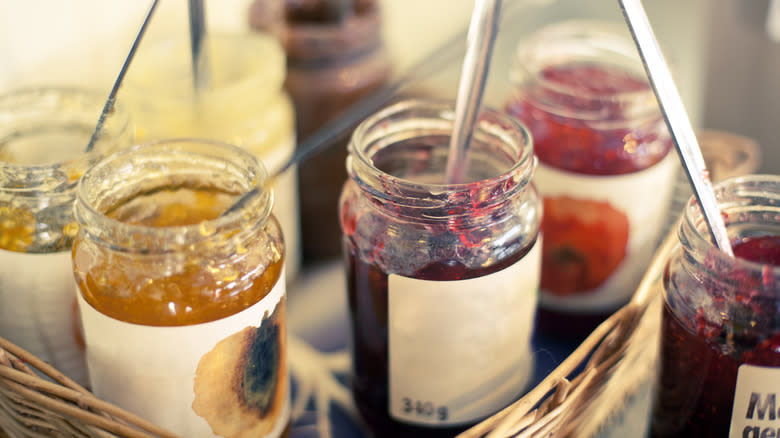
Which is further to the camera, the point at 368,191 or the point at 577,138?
the point at 577,138

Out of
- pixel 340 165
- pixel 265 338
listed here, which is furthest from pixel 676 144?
pixel 340 165

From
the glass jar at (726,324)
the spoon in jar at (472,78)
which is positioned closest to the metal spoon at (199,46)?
the spoon in jar at (472,78)

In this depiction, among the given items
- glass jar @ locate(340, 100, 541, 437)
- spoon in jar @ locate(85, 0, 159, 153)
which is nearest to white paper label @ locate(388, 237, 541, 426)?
glass jar @ locate(340, 100, 541, 437)

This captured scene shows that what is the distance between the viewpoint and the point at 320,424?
579 millimetres

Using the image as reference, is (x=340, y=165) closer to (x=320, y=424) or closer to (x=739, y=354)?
(x=320, y=424)

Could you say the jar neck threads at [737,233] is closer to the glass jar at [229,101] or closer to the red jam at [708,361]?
the red jam at [708,361]

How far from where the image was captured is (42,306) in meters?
0.49

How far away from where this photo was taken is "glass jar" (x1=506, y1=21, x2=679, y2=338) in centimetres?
57

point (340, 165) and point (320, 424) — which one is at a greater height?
point (340, 165)

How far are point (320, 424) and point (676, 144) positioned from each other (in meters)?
0.33

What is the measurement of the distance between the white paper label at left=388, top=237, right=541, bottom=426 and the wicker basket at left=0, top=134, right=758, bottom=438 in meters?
0.04

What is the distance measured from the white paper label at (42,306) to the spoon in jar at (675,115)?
1.18 ft

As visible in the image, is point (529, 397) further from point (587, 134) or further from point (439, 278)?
point (587, 134)

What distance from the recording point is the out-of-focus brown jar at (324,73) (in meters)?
0.70
